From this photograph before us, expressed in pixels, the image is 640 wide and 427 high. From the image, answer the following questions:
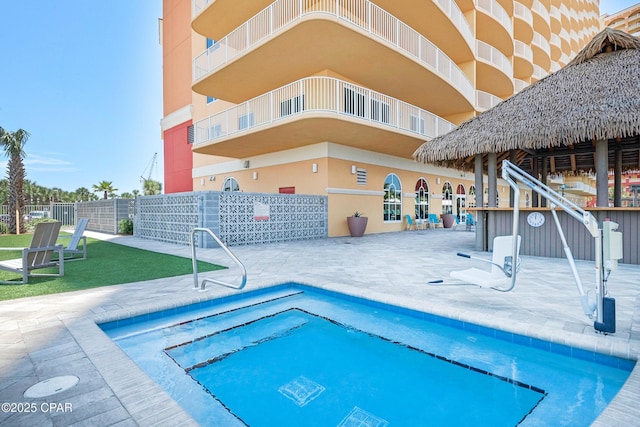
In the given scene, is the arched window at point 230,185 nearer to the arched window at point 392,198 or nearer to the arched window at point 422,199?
the arched window at point 392,198

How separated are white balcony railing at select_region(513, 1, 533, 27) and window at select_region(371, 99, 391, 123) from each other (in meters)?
15.1

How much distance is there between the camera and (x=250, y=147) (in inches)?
547

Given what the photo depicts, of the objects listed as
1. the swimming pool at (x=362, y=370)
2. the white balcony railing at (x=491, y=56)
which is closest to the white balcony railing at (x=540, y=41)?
the white balcony railing at (x=491, y=56)

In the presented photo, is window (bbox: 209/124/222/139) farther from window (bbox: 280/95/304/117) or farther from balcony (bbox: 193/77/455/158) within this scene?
window (bbox: 280/95/304/117)

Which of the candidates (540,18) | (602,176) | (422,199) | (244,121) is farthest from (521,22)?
(244,121)

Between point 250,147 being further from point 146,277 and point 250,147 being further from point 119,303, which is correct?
point 119,303

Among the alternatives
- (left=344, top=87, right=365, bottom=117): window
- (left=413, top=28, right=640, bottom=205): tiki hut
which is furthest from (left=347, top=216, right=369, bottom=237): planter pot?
(left=344, top=87, right=365, bottom=117): window

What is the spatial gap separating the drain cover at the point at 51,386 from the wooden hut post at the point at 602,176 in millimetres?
9244

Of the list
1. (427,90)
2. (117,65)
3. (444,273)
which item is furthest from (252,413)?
(117,65)

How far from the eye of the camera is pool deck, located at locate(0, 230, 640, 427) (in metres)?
1.90

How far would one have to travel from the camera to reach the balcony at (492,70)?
55.2ft

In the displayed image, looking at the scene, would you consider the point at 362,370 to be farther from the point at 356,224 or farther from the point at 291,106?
the point at 291,106

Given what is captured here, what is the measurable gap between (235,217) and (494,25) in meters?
17.1

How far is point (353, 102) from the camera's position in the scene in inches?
418
